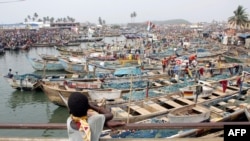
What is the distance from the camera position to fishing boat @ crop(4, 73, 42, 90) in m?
25.2

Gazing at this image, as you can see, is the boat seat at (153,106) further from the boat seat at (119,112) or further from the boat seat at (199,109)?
the boat seat at (199,109)

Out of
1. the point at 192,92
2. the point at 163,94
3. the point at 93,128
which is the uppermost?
the point at 93,128

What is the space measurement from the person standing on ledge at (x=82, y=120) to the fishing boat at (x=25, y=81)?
22.3 m

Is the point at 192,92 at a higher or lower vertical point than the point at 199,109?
higher

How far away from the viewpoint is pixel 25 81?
25375 mm

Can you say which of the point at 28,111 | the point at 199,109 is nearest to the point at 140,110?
the point at 199,109

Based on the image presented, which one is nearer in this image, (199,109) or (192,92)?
(199,109)

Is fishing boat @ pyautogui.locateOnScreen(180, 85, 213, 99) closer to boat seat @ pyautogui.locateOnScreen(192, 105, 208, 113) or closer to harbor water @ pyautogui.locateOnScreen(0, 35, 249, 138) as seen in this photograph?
boat seat @ pyautogui.locateOnScreen(192, 105, 208, 113)

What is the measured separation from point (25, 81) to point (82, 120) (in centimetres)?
→ 2314

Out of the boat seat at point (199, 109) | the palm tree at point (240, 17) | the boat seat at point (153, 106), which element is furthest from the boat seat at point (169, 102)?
the palm tree at point (240, 17)

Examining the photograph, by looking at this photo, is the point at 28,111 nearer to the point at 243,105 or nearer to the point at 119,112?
the point at 119,112

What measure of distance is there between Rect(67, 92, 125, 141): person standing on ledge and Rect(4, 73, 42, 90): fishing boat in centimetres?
2230

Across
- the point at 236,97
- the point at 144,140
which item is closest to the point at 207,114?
the point at 236,97

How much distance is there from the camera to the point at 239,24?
62.2m
